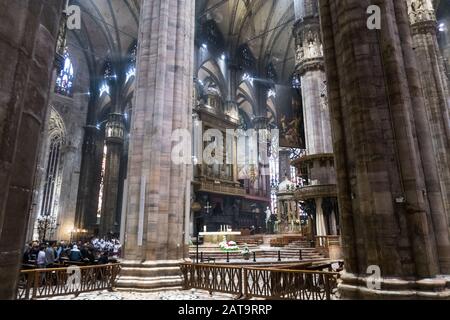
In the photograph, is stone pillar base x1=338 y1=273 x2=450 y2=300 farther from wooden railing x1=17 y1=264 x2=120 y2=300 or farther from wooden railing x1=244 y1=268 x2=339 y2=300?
wooden railing x1=17 y1=264 x2=120 y2=300

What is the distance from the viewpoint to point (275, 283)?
690 cm

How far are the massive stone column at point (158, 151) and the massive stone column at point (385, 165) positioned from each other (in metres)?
5.41

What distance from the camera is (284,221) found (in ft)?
86.1

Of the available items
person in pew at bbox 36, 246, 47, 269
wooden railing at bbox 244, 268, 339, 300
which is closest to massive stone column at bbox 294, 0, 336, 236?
wooden railing at bbox 244, 268, 339, 300

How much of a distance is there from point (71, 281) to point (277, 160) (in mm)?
32200

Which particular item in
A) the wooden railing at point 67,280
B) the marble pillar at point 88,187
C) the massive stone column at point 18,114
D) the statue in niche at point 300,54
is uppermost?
the statue in niche at point 300,54

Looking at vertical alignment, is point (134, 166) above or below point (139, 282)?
above

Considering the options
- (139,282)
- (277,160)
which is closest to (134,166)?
(139,282)

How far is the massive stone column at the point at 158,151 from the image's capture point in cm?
852

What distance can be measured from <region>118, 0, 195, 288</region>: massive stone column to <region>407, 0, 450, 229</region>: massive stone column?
9.72 metres

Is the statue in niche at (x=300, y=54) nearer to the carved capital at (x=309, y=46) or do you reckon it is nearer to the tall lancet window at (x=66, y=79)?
the carved capital at (x=309, y=46)

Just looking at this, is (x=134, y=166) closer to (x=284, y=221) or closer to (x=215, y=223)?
(x=215, y=223)

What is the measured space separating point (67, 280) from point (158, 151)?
14.4ft

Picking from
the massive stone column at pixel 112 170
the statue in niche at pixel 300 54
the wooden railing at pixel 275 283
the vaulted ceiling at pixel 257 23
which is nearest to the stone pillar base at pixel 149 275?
the wooden railing at pixel 275 283
